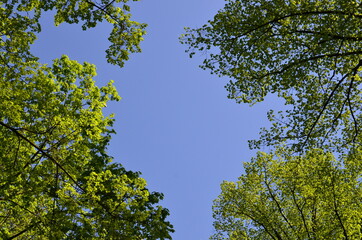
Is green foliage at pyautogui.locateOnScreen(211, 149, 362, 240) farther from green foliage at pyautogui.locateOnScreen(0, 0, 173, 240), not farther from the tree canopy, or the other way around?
green foliage at pyautogui.locateOnScreen(0, 0, 173, 240)

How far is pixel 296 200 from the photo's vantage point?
20391 millimetres

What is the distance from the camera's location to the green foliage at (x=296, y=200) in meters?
17.5

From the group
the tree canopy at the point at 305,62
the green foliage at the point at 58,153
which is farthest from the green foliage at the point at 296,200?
the green foliage at the point at 58,153

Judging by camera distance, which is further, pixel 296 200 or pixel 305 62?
pixel 296 200

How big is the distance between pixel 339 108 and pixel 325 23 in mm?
3741

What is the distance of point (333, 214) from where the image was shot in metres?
18.1

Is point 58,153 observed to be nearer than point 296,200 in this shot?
Yes

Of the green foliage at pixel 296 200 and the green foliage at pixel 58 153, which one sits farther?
the green foliage at pixel 296 200

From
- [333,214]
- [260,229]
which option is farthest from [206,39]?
[260,229]

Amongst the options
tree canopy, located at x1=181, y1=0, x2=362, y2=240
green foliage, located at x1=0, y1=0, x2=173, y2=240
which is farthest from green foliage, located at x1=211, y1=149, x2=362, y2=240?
green foliage, located at x1=0, y1=0, x2=173, y2=240

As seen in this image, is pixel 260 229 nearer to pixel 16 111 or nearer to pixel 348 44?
pixel 348 44

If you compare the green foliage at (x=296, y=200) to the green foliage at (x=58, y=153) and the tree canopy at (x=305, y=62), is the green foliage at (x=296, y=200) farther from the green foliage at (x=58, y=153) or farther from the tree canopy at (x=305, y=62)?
the green foliage at (x=58, y=153)

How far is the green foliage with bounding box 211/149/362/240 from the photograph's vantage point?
17484 millimetres

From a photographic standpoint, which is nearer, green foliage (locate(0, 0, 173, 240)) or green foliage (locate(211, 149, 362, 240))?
green foliage (locate(0, 0, 173, 240))
